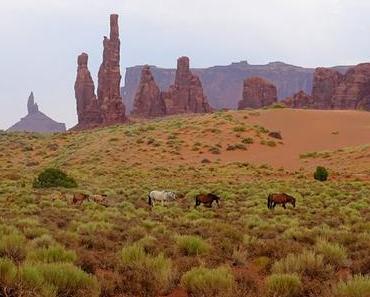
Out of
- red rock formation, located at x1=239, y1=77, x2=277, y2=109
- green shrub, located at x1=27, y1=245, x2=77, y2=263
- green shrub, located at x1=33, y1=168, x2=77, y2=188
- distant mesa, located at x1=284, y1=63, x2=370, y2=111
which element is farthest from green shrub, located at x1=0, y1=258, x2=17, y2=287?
red rock formation, located at x1=239, y1=77, x2=277, y2=109

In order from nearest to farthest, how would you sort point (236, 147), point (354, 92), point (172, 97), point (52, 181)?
point (52, 181), point (236, 147), point (354, 92), point (172, 97)

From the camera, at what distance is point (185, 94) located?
14188 cm

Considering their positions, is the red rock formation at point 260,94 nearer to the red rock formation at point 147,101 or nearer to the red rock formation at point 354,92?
the red rock formation at point 354,92

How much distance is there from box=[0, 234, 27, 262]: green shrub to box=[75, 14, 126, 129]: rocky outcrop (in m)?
107

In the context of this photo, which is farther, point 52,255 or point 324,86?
point 324,86

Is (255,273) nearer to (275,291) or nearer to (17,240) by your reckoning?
(275,291)

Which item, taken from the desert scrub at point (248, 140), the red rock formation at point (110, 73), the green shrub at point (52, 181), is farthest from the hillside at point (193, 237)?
the red rock formation at point (110, 73)

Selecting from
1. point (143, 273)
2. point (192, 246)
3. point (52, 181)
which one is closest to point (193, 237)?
point (192, 246)

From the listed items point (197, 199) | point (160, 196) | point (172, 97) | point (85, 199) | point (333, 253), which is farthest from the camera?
point (172, 97)

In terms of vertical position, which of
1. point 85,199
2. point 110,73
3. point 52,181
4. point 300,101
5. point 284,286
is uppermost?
point 110,73

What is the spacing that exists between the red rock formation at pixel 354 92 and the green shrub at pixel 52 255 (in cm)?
12476

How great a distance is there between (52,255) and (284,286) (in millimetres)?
3924

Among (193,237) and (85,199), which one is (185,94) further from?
(193,237)

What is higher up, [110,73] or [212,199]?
[110,73]
